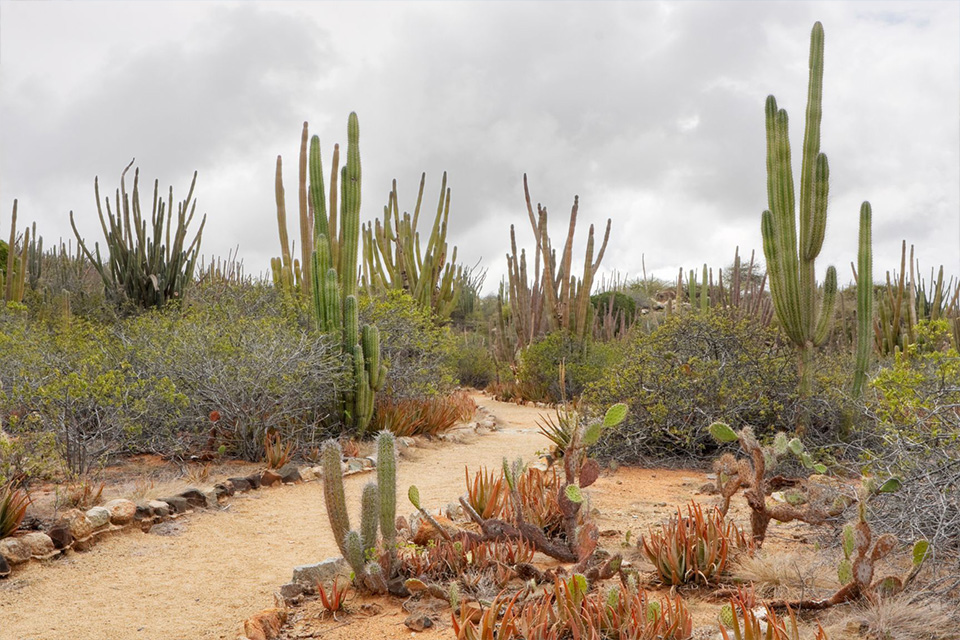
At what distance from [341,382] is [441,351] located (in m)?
2.71

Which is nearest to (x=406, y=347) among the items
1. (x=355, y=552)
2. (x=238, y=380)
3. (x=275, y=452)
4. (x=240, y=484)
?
(x=238, y=380)

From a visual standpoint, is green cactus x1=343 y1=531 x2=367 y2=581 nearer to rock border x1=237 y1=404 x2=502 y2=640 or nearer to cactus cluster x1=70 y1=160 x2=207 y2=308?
rock border x1=237 y1=404 x2=502 y2=640

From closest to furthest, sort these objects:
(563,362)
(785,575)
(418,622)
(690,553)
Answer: (418,622)
(785,575)
(690,553)
(563,362)

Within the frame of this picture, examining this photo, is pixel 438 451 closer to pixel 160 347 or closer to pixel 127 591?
pixel 160 347

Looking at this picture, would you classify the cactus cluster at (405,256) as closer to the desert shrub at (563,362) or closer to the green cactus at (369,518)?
the desert shrub at (563,362)

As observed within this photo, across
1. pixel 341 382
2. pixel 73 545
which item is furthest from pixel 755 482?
pixel 341 382

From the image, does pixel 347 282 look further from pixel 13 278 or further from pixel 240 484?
pixel 13 278

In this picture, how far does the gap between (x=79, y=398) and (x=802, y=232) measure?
6736 mm

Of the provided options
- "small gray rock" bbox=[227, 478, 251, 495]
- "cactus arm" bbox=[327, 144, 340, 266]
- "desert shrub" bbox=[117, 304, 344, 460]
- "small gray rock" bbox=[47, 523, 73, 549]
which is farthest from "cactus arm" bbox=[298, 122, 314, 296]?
"small gray rock" bbox=[47, 523, 73, 549]

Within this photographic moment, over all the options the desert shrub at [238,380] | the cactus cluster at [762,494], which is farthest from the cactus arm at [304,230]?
the cactus cluster at [762,494]

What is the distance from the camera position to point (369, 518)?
3.93 m

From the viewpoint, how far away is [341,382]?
8742mm

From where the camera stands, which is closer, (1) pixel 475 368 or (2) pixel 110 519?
(2) pixel 110 519

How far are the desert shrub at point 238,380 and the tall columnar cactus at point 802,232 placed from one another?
15.0 ft
